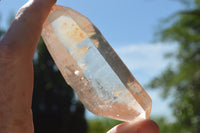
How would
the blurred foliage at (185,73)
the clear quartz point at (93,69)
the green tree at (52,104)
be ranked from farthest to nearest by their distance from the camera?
the blurred foliage at (185,73), the green tree at (52,104), the clear quartz point at (93,69)

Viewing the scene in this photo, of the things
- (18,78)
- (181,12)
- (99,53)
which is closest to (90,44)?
(99,53)

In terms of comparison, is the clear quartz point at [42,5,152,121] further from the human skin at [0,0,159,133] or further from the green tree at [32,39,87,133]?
the green tree at [32,39,87,133]

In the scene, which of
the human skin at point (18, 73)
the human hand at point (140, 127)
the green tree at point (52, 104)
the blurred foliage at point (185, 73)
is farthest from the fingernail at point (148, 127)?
the blurred foliage at point (185, 73)

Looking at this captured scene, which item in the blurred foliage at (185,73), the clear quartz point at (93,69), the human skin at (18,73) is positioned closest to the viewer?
the human skin at (18,73)

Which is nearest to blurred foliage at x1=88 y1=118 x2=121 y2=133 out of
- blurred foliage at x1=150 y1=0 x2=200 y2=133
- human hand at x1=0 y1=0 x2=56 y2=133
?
blurred foliage at x1=150 y1=0 x2=200 y2=133

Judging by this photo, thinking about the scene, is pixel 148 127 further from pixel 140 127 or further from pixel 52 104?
pixel 52 104

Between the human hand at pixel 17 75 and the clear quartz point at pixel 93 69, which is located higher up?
the human hand at pixel 17 75

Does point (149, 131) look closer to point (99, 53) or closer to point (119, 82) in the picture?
point (119, 82)

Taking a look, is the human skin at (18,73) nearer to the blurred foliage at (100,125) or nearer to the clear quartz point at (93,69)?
the clear quartz point at (93,69)
